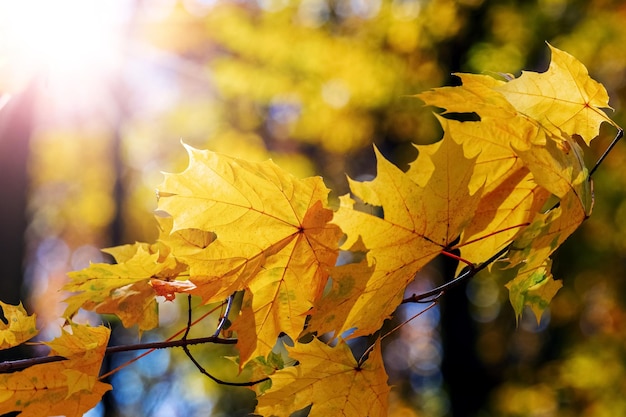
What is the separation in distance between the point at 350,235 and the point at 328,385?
0.23 meters

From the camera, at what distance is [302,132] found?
21.2 ft

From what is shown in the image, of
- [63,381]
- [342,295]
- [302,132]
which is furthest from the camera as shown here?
[302,132]

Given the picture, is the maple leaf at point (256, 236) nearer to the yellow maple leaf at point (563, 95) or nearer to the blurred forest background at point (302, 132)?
the yellow maple leaf at point (563, 95)

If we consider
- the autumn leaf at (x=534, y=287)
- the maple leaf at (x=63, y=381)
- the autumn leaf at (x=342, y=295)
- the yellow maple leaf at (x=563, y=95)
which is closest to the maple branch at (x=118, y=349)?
the maple leaf at (x=63, y=381)

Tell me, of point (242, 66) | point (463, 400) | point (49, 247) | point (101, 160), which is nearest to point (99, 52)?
point (242, 66)

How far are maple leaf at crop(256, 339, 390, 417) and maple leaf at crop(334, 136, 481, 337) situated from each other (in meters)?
0.12

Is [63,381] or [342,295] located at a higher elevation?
[342,295]

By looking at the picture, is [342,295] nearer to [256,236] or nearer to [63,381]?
[256,236]

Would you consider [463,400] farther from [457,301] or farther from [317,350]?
[317,350]

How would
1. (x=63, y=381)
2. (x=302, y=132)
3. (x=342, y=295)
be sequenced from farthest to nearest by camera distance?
(x=302, y=132) → (x=63, y=381) → (x=342, y=295)

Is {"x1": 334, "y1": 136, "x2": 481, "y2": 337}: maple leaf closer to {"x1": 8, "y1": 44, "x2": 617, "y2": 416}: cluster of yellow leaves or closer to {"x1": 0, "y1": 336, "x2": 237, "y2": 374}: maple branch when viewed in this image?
{"x1": 8, "y1": 44, "x2": 617, "y2": 416}: cluster of yellow leaves

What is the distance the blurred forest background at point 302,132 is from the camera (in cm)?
488

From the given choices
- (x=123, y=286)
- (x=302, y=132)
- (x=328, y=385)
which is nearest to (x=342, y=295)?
(x=328, y=385)

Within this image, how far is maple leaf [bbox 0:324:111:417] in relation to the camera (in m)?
0.66
